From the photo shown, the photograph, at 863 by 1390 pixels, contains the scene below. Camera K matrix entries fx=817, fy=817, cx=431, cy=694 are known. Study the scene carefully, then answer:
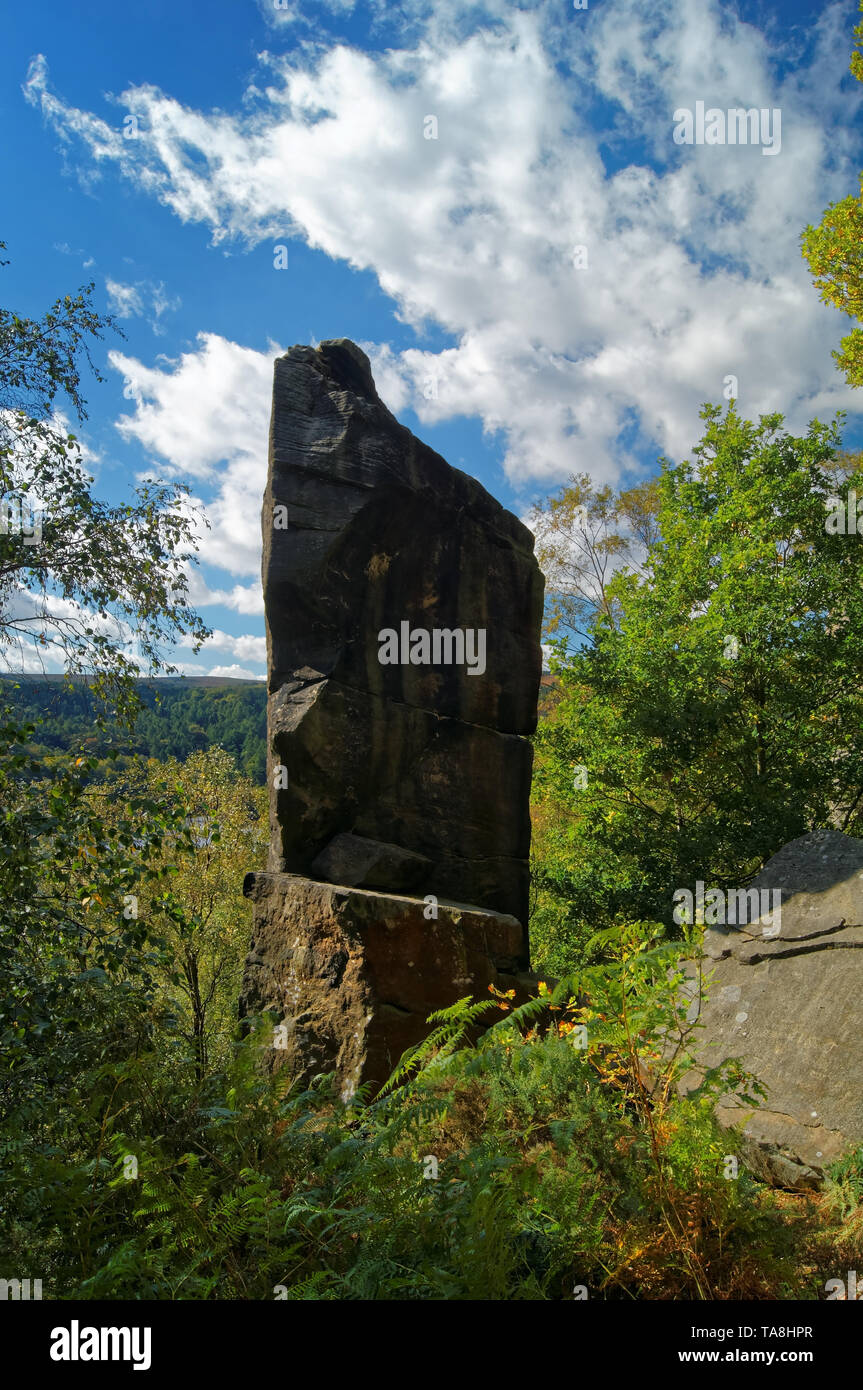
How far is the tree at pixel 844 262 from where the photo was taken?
Answer: 12.5 metres

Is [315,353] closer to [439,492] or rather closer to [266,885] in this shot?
[439,492]

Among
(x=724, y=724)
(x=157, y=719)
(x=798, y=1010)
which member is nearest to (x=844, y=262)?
(x=724, y=724)

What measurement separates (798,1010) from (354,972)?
385cm

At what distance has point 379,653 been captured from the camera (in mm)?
9562

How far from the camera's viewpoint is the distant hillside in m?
6.50

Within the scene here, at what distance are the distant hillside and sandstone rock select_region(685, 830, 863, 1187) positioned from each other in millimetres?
5176

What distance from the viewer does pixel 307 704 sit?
8.88 meters

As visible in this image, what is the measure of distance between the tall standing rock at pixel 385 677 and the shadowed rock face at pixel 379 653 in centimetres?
2

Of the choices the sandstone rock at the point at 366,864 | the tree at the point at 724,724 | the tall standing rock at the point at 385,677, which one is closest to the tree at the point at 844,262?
the tree at the point at 724,724

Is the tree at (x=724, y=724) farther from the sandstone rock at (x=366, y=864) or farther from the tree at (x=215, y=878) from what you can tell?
the tree at (x=215, y=878)

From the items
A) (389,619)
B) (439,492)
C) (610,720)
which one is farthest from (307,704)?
(610,720)

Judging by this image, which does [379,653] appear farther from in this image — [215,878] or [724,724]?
[215,878]
